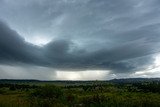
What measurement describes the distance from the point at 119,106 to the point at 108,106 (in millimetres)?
777

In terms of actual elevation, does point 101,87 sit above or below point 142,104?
above

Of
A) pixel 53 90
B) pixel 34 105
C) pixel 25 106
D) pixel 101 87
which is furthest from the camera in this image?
pixel 53 90

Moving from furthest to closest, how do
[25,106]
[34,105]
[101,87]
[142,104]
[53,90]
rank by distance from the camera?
[53,90]
[101,87]
[142,104]
[34,105]
[25,106]

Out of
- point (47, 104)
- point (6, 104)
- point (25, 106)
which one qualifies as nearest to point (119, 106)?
point (47, 104)

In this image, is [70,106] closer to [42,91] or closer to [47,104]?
[47,104]

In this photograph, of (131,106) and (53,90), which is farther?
(53,90)

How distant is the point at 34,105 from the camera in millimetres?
16125

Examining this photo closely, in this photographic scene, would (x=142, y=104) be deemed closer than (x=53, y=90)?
Yes

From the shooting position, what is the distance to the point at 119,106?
1692 centimetres

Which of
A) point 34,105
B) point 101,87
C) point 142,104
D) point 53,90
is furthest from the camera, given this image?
point 53,90

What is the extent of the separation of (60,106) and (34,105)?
5.82ft

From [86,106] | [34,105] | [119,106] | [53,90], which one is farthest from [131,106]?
[53,90]

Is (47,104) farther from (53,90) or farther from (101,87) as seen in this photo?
(53,90)

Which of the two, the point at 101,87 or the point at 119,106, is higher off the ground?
the point at 101,87
